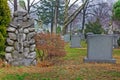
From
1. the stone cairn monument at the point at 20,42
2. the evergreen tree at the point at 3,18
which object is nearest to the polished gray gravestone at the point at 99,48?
the stone cairn monument at the point at 20,42

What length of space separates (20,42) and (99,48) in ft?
10.1

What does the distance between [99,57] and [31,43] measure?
2789mm

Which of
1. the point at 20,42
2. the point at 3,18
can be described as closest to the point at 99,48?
the point at 20,42

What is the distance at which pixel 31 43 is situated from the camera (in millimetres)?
10125

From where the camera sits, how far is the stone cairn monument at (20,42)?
9969 millimetres

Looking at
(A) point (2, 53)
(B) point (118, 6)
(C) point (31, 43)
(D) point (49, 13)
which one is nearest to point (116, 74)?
(C) point (31, 43)

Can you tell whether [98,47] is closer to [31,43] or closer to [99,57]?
[99,57]

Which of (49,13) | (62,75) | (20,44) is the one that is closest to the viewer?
(62,75)

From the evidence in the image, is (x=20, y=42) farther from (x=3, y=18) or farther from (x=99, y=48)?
(x=99, y=48)

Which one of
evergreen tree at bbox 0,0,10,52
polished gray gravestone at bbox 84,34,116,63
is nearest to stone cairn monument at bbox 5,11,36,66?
evergreen tree at bbox 0,0,10,52

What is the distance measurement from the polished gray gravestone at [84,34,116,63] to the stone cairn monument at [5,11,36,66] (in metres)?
2.33

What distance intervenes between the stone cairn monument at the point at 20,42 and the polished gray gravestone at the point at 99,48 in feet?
7.64

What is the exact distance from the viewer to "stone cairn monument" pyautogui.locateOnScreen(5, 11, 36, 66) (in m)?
9.97

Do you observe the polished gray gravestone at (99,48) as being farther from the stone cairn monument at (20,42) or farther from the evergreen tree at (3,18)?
the evergreen tree at (3,18)
